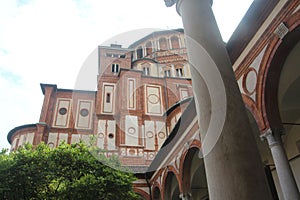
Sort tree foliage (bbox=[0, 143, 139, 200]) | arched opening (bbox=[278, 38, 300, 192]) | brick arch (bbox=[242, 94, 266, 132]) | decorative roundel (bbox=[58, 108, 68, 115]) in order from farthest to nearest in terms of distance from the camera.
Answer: decorative roundel (bbox=[58, 108, 68, 115])
tree foliage (bbox=[0, 143, 139, 200])
arched opening (bbox=[278, 38, 300, 192])
brick arch (bbox=[242, 94, 266, 132])

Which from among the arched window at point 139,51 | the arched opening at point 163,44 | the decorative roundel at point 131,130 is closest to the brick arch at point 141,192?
the decorative roundel at point 131,130

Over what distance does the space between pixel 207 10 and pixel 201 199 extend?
12458mm

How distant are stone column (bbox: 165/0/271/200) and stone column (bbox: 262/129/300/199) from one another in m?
3.65

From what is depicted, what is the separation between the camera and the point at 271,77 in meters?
5.25

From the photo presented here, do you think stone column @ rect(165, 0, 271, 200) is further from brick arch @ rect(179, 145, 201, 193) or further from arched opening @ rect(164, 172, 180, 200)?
arched opening @ rect(164, 172, 180, 200)

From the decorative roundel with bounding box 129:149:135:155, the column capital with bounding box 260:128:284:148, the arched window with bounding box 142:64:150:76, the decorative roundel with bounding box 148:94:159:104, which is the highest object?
the arched window with bounding box 142:64:150:76

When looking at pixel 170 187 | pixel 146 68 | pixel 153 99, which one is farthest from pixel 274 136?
pixel 146 68

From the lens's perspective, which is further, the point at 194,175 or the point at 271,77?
the point at 194,175

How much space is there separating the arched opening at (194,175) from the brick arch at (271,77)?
14.6ft

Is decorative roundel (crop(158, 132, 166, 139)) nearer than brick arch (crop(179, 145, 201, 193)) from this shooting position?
No

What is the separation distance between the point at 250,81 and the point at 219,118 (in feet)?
14.9

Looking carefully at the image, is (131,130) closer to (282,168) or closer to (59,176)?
(59,176)

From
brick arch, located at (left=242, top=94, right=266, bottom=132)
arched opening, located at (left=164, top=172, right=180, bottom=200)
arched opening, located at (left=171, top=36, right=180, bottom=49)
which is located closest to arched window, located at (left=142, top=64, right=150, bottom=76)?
arched opening, located at (left=171, top=36, right=180, bottom=49)

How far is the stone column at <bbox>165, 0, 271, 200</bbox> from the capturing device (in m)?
1.50
